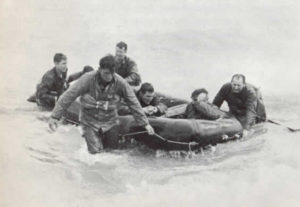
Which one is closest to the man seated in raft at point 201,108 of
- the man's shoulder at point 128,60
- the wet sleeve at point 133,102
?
the wet sleeve at point 133,102

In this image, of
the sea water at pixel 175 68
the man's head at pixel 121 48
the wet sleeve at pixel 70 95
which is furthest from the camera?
the man's head at pixel 121 48

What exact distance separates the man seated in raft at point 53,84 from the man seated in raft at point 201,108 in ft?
2.80

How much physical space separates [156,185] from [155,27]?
1.04m

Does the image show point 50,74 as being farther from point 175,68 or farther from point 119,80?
point 175,68

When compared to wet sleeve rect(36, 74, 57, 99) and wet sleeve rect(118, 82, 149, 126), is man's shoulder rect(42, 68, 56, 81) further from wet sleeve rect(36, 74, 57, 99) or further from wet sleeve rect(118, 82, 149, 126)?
wet sleeve rect(118, 82, 149, 126)

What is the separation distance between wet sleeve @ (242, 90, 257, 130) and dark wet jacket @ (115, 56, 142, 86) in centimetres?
74

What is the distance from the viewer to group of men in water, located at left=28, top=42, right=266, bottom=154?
3.16 metres

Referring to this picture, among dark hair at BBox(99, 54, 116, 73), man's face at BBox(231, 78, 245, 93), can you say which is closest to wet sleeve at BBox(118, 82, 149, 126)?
dark hair at BBox(99, 54, 116, 73)

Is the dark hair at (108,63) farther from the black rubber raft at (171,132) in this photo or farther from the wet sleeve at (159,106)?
the wet sleeve at (159,106)

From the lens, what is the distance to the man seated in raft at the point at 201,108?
3.38 metres

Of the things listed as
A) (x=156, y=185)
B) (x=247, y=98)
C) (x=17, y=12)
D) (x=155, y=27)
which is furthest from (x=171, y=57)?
(x=17, y=12)

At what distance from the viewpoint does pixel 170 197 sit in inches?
128

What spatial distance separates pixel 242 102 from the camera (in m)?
3.50

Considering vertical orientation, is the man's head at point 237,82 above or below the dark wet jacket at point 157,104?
above
